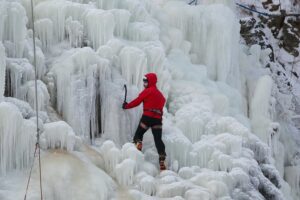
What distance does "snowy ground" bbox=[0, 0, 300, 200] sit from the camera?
8102 millimetres

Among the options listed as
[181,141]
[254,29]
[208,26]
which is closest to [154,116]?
[181,141]

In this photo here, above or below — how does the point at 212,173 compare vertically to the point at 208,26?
below

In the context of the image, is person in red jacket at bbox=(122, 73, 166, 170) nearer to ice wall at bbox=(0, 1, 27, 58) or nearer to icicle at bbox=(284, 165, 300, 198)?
ice wall at bbox=(0, 1, 27, 58)

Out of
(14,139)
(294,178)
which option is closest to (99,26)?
(14,139)

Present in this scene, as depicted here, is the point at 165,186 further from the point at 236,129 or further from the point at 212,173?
the point at 236,129

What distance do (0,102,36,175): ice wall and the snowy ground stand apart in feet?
0.05

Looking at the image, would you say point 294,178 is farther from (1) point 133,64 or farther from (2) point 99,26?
(2) point 99,26

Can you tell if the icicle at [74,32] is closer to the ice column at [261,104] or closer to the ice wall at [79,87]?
the ice wall at [79,87]

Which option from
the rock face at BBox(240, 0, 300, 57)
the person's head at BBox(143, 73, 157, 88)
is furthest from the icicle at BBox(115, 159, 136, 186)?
the rock face at BBox(240, 0, 300, 57)

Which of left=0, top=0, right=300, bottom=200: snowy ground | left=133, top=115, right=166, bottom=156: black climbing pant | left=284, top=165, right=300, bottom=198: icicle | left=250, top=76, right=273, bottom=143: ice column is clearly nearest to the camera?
left=0, top=0, right=300, bottom=200: snowy ground

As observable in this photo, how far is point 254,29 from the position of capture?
1784 cm

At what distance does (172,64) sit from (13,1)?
3.82 metres

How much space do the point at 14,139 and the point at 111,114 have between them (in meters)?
2.08

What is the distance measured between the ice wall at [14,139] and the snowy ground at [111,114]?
14 mm
